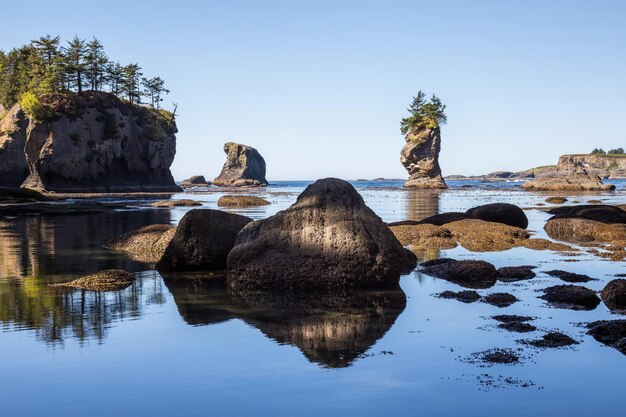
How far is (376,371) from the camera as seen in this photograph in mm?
8070

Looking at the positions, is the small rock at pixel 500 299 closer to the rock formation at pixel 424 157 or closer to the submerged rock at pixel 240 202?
the submerged rock at pixel 240 202

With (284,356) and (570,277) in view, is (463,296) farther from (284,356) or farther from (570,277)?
(284,356)

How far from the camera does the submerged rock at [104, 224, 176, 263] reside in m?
20.4

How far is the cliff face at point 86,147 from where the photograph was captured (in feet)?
295

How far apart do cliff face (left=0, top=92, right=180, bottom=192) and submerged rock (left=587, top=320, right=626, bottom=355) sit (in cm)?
9047

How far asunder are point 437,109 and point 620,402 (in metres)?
137

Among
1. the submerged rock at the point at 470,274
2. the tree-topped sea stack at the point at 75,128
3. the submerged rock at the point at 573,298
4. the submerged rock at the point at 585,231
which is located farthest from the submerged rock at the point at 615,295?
the tree-topped sea stack at the point at 75,128

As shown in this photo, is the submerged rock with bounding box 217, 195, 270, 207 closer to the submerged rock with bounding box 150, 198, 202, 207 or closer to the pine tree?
the submerged rock with bounding box 150, 198, 202, 207

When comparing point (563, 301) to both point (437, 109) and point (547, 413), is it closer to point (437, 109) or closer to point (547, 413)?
point (547, 413)

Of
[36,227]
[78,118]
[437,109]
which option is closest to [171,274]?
[36,227]

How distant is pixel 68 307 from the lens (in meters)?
12.0

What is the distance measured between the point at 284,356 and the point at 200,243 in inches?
359

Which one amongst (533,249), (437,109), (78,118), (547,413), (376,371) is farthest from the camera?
(437,109)

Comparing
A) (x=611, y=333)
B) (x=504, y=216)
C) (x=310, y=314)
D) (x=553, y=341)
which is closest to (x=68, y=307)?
(x=310, y=314)
